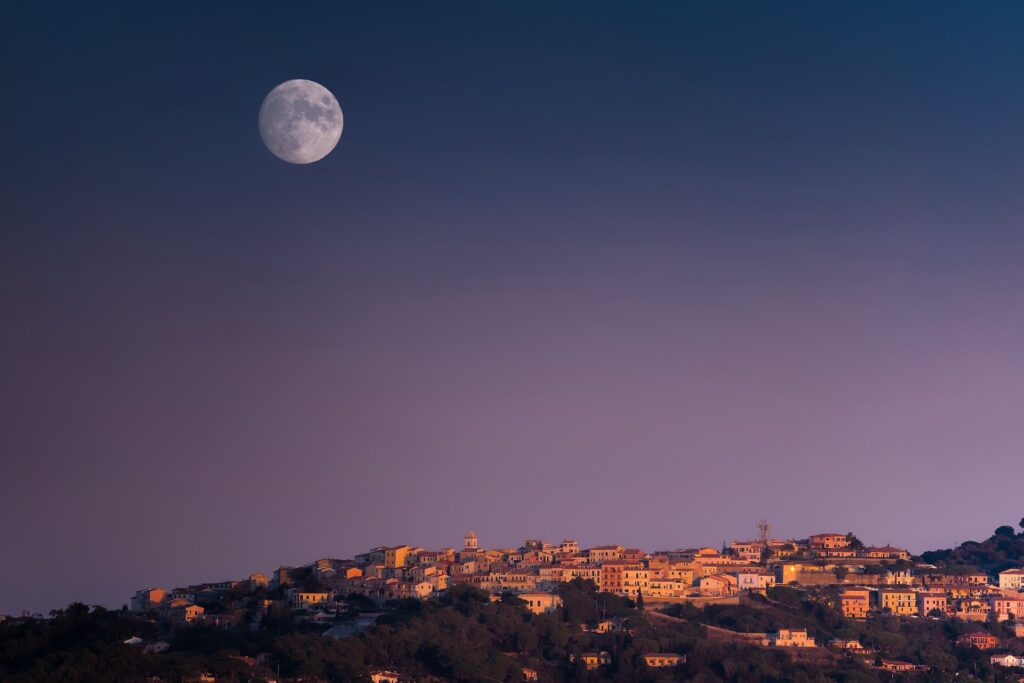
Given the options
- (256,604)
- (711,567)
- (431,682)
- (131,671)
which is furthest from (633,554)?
(131,671)

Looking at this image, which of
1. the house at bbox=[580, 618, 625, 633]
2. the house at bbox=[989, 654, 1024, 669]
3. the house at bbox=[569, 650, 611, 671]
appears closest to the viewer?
the house at bbox=[569, 650, 611, 671]

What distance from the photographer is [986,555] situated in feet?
240

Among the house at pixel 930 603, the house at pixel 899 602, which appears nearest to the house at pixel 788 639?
the house at pixel 899 602

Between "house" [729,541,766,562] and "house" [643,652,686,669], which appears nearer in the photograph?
"house" [643,652,686,669]

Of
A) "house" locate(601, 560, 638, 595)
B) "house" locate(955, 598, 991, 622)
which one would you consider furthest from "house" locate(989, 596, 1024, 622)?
"house" locate(601, 560, 638, 595)

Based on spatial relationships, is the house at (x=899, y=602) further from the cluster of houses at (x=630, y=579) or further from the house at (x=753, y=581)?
the house at (x=753, y=581)

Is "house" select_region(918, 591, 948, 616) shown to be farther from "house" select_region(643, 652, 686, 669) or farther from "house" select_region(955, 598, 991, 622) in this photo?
"house" select_region(643, 652, 686, 669)

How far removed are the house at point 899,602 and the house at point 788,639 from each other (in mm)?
6920

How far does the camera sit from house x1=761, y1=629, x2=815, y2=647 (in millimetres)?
54531

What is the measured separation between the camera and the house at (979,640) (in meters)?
56.4

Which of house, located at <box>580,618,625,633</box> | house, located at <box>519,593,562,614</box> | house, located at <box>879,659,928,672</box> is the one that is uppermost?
house, located at <box>519,593,562,614</box>

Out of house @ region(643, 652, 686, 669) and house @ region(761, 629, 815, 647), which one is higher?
house @ region(761, 629, 815, 647)

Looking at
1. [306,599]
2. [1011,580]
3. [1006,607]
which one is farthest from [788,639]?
[1011,580]

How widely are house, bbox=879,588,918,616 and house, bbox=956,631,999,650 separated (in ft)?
12.3
